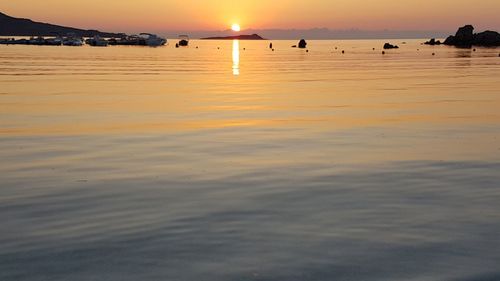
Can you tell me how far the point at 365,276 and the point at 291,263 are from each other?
1.05 m

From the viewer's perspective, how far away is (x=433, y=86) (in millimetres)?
43219

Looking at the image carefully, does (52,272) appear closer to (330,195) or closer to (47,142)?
(330,195)

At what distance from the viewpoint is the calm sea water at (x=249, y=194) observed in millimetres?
8945

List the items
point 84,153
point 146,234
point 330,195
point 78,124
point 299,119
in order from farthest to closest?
point 299,119, point 78,124, point 84,153, point 330,195, point 146,234

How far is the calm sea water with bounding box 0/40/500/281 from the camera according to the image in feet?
29.3

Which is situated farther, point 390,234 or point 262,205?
point 262,205

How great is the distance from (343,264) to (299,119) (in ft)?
56.7

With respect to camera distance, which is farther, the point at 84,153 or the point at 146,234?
the point at 84,153

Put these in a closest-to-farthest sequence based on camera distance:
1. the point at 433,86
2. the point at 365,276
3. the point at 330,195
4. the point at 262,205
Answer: the point at 365,276, the point at 262,205, the point at 330,195, the point at 433,86

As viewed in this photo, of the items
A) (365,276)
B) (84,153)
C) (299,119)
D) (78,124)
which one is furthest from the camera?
(299,119)

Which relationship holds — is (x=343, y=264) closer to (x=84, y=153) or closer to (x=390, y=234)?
(x=390, y=234)

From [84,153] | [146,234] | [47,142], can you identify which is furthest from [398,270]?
[47,142]

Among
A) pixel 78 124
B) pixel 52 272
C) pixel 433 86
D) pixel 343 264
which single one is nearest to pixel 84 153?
pixel 78 124

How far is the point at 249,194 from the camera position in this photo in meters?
13.2
